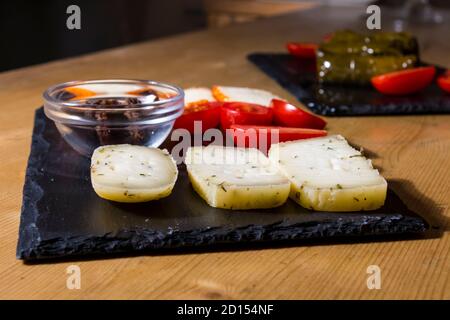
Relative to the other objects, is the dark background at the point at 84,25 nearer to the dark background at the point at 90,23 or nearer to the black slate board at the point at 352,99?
the dark background at the point at 90,23

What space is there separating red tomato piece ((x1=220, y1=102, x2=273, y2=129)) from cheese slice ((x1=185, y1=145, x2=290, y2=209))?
314 mm

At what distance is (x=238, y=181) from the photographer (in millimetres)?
1131

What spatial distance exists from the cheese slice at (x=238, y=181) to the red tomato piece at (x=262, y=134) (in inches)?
8.4

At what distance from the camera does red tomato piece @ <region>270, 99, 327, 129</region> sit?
1.61 m

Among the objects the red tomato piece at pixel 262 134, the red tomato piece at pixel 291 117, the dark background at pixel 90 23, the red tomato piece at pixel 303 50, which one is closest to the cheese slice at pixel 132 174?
the red tomato piece at pixel 262 134

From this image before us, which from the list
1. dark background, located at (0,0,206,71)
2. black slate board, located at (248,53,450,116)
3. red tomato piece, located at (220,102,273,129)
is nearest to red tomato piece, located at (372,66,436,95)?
black slate board, located at (248,53,450,116)

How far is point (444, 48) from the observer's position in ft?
9.62

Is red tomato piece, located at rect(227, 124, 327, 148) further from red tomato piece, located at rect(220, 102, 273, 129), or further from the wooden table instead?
the wooden table

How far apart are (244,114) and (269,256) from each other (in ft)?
1.92

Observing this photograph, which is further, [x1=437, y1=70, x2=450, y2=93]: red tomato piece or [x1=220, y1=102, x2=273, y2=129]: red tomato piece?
[x1=437, y1=70, x2=450, y2=93]: red tomato piece
